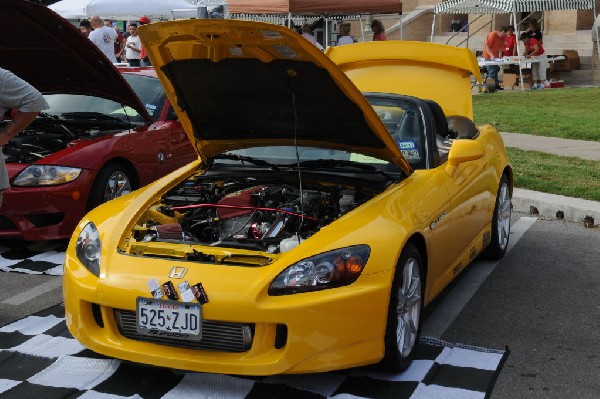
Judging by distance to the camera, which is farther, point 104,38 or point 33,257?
point 104,38

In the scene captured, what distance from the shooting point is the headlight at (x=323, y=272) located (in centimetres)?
407

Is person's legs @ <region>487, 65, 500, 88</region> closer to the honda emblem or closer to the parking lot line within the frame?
the parking lot line

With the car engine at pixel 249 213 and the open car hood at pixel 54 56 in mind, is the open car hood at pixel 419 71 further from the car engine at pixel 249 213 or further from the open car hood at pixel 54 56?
the car engine at pixel 249 213

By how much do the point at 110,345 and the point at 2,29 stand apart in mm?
3496

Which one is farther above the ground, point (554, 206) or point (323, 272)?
point (323, 272)

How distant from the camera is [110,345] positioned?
4.23m

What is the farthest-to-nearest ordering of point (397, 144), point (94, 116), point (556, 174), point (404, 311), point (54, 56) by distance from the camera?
1. point (556, 174)
2. point (94, 116)
3. point (54, 56)
4. point (397, 144)
5. point (404, 311)

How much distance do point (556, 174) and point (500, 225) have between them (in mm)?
3345

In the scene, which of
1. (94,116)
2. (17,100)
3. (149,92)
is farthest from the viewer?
(149,92)

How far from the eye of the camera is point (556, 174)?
9.80m

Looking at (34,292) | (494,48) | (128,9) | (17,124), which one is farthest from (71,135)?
(494,48)

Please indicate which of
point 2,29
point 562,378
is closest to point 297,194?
point 562,378

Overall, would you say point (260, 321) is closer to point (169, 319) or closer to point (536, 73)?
point (169, 319)

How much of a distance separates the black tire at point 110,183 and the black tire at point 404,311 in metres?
3.19
